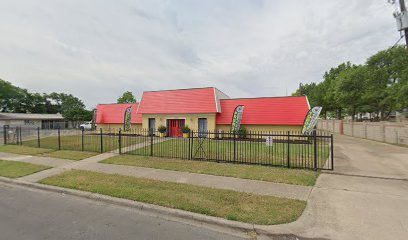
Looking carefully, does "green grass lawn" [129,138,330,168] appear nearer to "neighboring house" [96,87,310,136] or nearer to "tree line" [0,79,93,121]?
"neighboring house" [96,87,310,136]

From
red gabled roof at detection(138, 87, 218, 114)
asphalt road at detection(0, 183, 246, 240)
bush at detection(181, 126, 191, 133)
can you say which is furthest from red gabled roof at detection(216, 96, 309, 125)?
asphalt road at detection(0, 183, 246, 240)

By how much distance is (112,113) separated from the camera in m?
27.4

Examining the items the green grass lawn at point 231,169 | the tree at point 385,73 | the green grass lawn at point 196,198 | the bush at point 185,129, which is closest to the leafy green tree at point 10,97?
the bush at point 185,129

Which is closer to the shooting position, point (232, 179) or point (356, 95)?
point (232, 179)

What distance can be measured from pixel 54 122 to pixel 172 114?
138ft

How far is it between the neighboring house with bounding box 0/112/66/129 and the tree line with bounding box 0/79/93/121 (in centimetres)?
304

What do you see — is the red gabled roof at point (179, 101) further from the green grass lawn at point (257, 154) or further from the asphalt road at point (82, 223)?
the asphalt road at point (82, 223)

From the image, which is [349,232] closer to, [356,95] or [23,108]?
[356,95]

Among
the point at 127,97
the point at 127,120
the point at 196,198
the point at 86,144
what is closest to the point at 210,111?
the point at 127,120

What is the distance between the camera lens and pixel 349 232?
11.4ft

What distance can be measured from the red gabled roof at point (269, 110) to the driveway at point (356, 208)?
12.0 meters

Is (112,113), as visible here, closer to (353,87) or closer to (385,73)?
(353,87)

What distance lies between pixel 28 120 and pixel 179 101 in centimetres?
3852

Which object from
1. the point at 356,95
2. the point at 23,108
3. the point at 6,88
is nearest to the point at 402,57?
the point at 356,95
